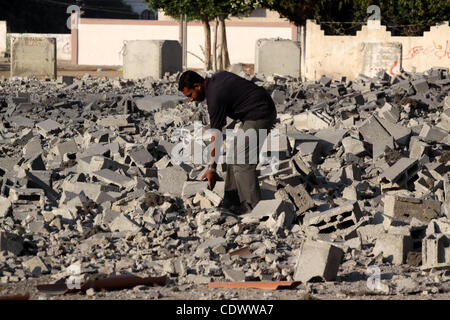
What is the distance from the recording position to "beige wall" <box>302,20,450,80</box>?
22.1 meters

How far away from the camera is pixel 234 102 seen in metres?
6.92

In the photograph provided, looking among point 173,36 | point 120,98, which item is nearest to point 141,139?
point 120,98

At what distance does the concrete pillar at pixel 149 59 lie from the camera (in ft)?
69.2

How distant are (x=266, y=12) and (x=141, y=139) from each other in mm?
31659

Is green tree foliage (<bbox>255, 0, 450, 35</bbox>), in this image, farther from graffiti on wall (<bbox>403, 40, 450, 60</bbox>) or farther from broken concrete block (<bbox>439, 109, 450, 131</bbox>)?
broken concrete block (<bbox>439, 109, 450, 131</bbox>)

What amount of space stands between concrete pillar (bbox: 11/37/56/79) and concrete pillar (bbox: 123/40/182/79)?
2200 millimetres

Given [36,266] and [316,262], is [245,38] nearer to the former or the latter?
[36,266]

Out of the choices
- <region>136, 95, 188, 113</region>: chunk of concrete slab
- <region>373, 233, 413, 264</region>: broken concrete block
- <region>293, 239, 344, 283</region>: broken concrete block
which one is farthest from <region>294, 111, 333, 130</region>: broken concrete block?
<region>293, 239, 344, 283</region>: broken concrete block

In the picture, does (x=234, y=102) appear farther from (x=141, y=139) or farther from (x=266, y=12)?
(x=266, y=12)

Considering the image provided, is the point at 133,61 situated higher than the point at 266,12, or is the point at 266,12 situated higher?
the point at 266,12

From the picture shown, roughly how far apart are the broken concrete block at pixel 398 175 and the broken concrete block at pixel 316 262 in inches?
109

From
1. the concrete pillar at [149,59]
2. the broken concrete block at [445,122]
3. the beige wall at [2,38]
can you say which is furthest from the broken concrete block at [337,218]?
the beige wall at [2,38]

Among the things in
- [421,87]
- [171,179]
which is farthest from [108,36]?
[171,179]

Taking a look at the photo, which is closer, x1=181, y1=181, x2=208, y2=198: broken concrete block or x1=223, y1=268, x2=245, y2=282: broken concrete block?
x1=223, y1=268, x2=245, y2=282: broken concrete block
